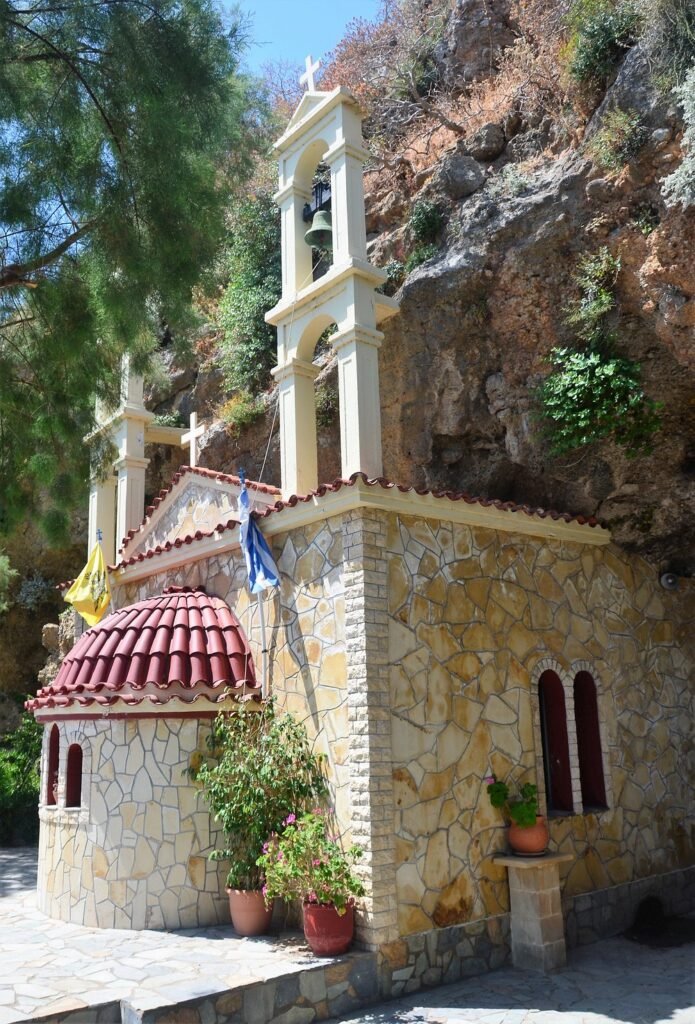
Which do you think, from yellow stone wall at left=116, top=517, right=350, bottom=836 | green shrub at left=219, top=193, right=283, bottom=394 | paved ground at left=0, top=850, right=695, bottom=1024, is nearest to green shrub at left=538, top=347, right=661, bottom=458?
yellow stone wall at left=116, top=517, right=350, bottom=836

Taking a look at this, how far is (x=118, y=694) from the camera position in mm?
9570

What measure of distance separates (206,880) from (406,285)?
7.86m

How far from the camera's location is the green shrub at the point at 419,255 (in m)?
12.2

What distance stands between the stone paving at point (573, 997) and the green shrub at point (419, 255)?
29.3 ft

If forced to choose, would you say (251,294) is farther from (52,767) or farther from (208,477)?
(52,767)

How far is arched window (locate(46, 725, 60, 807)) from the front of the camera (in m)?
10.5

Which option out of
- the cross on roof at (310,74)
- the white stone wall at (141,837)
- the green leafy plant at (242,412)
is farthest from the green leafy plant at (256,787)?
the green leafy plant at (242,412)

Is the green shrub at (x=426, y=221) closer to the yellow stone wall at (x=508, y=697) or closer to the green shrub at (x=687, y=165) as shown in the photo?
the green shrub at (x=687, y=165)

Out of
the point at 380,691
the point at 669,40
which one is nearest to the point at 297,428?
the point at 380,691

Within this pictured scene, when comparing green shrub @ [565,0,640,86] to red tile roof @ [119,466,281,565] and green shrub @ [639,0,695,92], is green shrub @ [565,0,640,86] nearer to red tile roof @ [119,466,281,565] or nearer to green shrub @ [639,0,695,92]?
green shrub @ [639,0,695,92]

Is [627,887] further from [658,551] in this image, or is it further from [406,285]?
[406,285]

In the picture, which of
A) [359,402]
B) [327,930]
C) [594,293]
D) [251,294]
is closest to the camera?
[327,930]

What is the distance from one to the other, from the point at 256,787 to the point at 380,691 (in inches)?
64.1

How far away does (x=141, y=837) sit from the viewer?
30.2 feet
